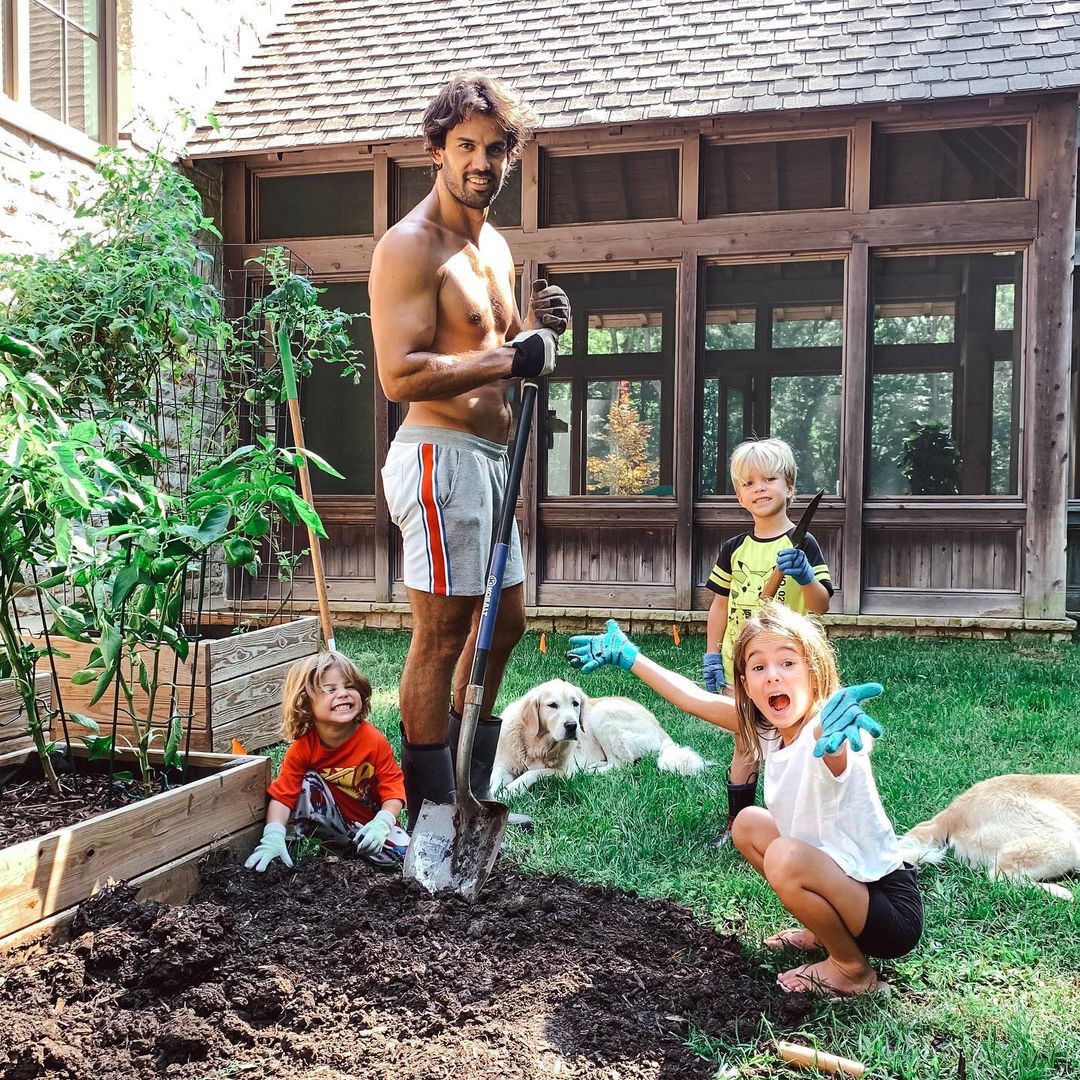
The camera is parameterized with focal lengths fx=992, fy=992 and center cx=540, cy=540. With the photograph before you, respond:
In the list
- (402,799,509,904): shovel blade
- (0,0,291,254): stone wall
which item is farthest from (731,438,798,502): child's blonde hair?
(0,0,291,254): stone wall

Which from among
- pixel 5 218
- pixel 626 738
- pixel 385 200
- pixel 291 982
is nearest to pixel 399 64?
pixel 385 200

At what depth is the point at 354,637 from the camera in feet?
25.8

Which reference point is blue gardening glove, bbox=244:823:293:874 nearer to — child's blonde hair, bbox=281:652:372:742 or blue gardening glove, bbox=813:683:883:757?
child's blonde hair, bbox=281:652:372:742

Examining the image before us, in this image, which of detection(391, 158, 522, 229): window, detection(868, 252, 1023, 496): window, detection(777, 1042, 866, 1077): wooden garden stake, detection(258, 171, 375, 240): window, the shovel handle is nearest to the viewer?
detection(777, 1042, 866, 1077): wooden garden stake

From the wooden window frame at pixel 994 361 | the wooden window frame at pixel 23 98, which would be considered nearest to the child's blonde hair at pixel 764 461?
the wooden window frame at pixel 994 361

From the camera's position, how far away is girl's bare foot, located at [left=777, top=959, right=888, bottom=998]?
86.7 inches

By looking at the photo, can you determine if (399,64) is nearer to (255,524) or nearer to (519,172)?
(519,172)

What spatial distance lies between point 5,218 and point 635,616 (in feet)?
17.3

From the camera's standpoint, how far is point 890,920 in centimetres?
220

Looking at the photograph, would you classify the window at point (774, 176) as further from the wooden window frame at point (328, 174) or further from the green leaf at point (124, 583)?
the green leaf at point (124, 583)

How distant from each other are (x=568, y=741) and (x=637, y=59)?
6.30 meters

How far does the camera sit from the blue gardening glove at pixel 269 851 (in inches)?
107

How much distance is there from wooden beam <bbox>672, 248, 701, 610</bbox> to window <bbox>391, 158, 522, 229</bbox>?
154 cm

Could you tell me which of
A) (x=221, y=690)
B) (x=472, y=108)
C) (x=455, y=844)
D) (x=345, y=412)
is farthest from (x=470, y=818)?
(x=345, y=412)
